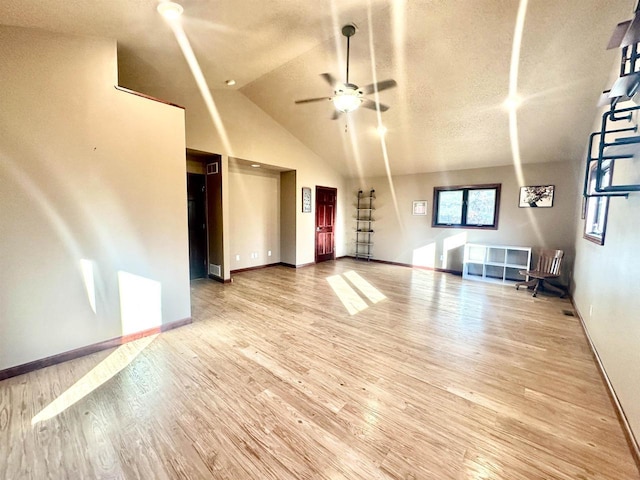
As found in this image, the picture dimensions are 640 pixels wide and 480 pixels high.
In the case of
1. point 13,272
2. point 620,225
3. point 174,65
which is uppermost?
point 174,65

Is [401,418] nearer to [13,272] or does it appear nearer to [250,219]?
[13,272]

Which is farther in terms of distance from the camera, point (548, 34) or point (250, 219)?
point (250, 219)

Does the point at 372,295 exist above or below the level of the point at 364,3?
below

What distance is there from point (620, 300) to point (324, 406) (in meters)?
2.38

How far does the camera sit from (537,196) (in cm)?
520

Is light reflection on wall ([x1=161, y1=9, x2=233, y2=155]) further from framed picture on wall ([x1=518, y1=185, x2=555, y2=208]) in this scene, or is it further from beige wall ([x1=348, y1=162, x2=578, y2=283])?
framed picture on wall ([x1=518, y1=185, x2=555, y2=208])

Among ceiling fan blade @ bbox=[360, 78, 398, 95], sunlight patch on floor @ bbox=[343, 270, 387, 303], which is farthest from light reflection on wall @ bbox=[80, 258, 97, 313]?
ceiling fan blade @ bbox=[360, 78, 398, 95]

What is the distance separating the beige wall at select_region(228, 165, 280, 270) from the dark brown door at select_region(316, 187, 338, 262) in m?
1.05

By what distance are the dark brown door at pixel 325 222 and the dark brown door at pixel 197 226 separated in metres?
2.77

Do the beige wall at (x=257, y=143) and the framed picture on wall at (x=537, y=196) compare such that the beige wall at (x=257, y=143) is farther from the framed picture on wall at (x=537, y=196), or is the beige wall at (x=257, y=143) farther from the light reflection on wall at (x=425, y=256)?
the framed picture on wall at (x=537, y=196)

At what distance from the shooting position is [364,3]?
2611mm

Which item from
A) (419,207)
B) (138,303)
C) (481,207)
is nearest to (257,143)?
(138,303)

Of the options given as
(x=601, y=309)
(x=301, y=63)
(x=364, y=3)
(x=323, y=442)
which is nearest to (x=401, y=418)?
(x=323, y=442)

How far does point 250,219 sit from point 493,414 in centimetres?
530
